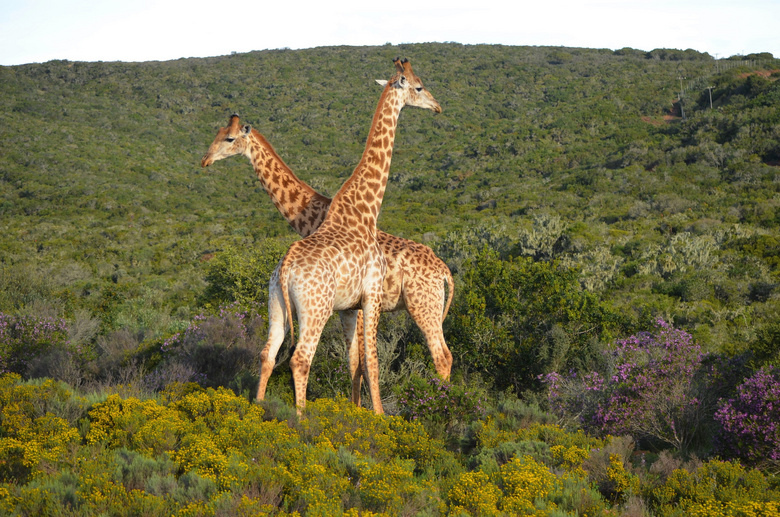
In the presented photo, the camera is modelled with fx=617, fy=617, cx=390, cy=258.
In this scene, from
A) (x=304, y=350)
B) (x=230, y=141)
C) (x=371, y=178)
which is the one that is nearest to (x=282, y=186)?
(x=230, y=141)

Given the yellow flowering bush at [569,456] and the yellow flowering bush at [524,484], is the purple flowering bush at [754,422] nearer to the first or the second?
the yellow flowering bush at [569,456]

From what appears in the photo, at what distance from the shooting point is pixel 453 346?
384 inches

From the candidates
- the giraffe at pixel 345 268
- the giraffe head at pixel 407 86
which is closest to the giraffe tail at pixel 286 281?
the giraffe at pixel 345 268

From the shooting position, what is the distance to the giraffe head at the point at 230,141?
7.48 m

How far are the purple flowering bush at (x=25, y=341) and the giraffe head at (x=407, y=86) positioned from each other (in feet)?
20.2

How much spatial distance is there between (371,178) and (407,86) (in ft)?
4.56

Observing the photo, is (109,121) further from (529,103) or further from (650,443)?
(650,443)

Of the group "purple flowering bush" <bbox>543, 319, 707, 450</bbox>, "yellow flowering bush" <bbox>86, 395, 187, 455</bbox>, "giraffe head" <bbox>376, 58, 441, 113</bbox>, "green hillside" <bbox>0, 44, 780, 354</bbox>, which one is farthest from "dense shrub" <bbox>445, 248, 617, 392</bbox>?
"yellow flowering bush" <bbox>86, 395, 187, 455</bbox>

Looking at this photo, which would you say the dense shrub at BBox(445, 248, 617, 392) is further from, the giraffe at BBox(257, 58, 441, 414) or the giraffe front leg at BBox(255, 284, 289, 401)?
the giraffe front leg at BBox(255, 284, 289, 401)

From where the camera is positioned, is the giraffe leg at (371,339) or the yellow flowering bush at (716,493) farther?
the giraffe leg at (371,339)

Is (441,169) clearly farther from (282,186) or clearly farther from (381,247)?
(381,247)

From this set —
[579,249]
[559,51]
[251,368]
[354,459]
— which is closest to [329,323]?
[251,368]

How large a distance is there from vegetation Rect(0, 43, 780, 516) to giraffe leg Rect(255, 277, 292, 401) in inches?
12.4

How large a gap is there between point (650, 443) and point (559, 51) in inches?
3579
